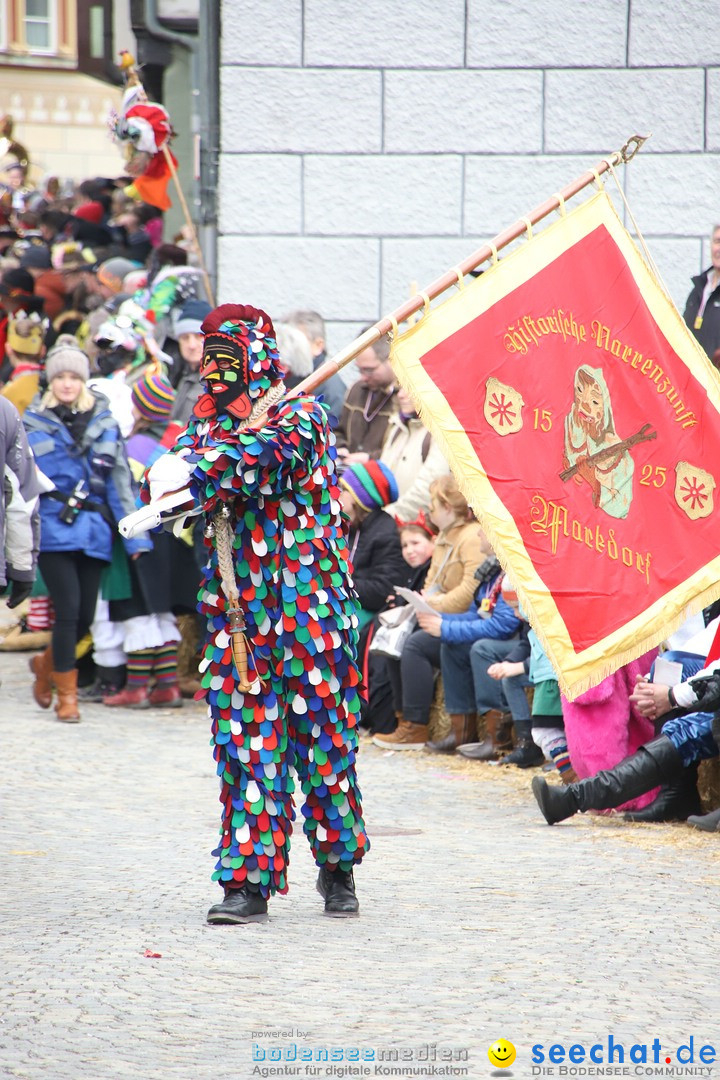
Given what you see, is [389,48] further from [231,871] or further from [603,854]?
[231,871]

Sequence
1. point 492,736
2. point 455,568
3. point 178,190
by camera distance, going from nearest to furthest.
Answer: point 492,736, point 455,568, point 178,190

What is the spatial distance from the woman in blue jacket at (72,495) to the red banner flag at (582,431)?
418 centimetres

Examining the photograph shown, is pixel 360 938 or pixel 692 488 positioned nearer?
pixel 360 938

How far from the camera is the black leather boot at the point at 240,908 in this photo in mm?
5266

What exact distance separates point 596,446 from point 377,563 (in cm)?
361

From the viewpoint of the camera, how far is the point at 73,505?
9562mm

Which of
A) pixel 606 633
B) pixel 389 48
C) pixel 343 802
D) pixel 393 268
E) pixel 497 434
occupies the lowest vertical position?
pixel 343 802

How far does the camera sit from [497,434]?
5.91 metres

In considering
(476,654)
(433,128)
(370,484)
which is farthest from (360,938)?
(433,128)

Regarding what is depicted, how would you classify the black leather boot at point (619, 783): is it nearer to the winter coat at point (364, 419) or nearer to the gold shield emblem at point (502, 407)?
the gold shield emblem at point (502, 407)

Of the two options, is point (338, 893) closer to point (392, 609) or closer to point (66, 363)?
point (392, 609)

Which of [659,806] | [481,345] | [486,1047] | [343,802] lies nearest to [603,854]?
[659,806]

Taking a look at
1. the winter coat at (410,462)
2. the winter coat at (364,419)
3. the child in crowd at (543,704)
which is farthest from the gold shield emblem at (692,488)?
the winter coat at (364,419)

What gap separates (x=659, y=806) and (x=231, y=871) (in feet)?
8.01
